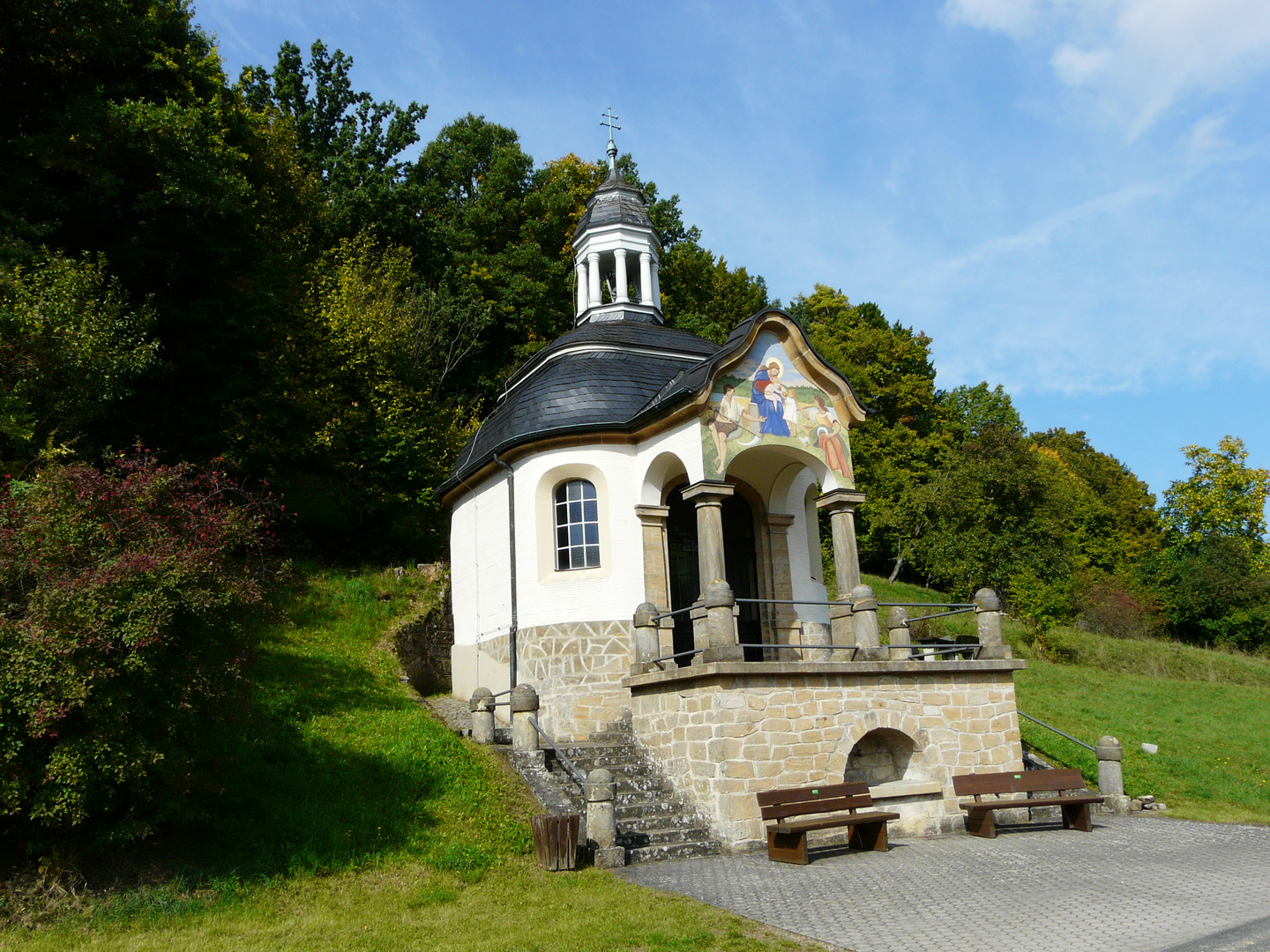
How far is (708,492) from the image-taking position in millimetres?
12664

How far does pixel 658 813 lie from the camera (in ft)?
34.7

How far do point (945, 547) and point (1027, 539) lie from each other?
215 cm

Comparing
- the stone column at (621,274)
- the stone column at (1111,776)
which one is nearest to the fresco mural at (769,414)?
the stone column at (1111,776)

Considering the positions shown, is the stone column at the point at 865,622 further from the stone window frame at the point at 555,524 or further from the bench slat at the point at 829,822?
the stone window frame at the point at 555,524

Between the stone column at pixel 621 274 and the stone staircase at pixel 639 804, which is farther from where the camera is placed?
the stone column at pixel 621 274

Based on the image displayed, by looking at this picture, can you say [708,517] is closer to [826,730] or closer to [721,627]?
[721,627]

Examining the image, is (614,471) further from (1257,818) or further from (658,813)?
(1257,818)

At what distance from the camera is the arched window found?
14.4 metres

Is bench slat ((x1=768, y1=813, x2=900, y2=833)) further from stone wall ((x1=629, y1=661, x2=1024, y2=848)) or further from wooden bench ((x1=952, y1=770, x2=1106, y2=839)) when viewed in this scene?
wooden bench ((x1=952, y1=770, x2=1106, y2=839))

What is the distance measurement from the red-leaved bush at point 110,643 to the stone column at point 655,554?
6.53 metres

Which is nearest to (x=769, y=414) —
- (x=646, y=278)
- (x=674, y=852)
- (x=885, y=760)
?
(x=885, y=760)

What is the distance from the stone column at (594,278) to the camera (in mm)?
19625

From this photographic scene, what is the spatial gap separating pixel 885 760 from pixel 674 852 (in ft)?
10.6

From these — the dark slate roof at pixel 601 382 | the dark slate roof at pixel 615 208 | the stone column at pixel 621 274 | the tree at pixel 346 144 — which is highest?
the tree at pixel 346 144
